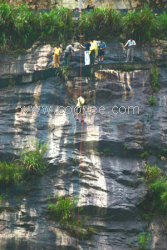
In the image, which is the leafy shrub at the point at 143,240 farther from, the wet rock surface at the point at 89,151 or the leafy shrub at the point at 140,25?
the leafy shrub at the point at 140,25

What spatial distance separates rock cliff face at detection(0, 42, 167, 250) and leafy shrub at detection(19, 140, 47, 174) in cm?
32

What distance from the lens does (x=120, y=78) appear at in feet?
71.2

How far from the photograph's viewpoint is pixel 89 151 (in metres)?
19.4

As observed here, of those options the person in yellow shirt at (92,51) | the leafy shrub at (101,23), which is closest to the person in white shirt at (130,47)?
the person in yellow shirt at (92,51)

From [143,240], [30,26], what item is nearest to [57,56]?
[30,26]

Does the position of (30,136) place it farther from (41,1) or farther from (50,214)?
(41,1)

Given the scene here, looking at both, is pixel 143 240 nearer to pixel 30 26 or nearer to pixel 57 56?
pixel 57 56

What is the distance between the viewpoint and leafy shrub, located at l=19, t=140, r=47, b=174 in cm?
1842

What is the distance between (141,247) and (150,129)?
5263 mm

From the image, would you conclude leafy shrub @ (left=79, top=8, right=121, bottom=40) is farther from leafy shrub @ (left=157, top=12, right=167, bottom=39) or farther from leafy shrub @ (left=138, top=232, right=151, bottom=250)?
leafy shrub @ (left=138, top=232, right=151, bottom=250)

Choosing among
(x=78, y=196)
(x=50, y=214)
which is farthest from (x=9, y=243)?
(x=78, y=196)

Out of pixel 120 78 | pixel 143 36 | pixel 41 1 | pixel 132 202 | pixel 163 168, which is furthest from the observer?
pixel 41 1

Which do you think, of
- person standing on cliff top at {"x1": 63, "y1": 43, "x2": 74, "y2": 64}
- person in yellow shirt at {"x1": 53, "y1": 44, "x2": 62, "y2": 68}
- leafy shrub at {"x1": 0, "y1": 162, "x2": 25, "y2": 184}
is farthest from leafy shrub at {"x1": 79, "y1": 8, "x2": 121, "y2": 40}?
leafy shrub at {"x1": 0, "y1": 162, "x2": 25, "y2": 184}

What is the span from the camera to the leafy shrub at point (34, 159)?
18422mm
